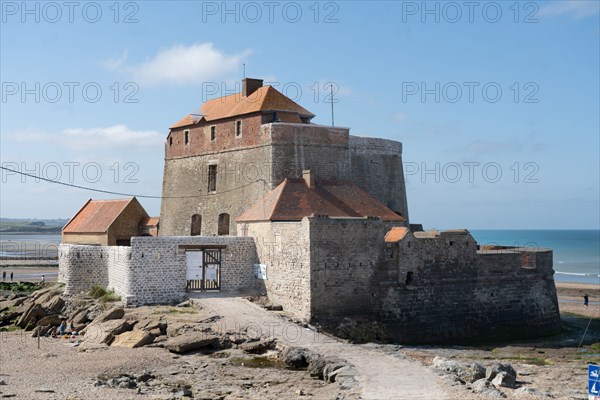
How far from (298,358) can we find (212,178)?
18.8 meters

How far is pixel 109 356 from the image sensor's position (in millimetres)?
21844

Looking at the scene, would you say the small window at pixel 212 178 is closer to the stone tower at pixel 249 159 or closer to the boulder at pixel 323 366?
the stone tower at pixel 249 159

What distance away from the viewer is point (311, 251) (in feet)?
82.7

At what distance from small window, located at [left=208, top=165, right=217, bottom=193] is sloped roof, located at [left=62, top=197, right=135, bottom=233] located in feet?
14.2

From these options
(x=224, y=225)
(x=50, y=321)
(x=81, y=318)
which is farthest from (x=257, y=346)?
(x=224, y=225)

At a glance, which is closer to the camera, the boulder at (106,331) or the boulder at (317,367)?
the boulder at (317,367)

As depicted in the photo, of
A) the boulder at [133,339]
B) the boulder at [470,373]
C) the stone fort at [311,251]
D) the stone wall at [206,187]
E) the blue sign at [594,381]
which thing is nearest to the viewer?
the blue sign at [594,381]

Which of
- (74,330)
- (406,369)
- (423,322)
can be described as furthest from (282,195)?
(406,369)

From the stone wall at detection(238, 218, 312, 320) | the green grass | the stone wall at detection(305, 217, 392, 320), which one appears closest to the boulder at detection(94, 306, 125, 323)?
the green grass

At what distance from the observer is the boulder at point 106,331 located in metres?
23.8

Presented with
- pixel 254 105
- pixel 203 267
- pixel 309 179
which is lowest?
pixel 203 267

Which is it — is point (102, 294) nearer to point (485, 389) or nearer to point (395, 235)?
point (395, 235)

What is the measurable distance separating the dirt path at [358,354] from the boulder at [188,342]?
1412 millimetres

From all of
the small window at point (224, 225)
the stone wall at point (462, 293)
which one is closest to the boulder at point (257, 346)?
the stone wall at point (462, 293)
